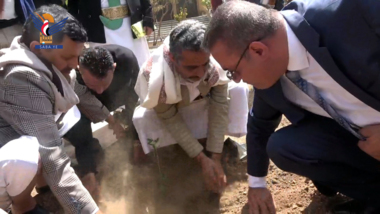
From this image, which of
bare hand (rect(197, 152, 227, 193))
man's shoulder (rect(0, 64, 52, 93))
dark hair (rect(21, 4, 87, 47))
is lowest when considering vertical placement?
bare hand (rect(197, 152, 227, 193))

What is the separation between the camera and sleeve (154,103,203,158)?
258cm

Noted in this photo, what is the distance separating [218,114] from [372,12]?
4.54ft

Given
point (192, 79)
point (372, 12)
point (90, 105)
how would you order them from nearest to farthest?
point (372, 12)
point (192, 79)
point (90, 105)

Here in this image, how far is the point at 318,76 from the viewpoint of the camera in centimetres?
168

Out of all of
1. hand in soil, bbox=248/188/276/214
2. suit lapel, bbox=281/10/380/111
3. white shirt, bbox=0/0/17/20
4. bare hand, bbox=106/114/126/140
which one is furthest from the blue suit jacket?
white shirt, bbox=0/0/17/20

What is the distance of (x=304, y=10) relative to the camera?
1.73 meters

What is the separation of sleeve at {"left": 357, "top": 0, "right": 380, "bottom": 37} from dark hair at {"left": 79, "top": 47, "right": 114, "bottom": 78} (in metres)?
1.79

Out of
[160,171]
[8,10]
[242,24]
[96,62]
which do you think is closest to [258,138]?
[242,24]

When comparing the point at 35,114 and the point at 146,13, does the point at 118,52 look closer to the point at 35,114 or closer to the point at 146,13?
the point at 146,13

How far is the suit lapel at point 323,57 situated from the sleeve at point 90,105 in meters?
1.78

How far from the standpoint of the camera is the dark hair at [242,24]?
1.60m

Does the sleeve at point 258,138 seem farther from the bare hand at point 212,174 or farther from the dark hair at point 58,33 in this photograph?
the dark hair at point 58,33

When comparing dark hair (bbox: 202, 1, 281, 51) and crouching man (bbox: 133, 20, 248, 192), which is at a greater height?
dark hair (bbox: 202, 1, 281, 51)

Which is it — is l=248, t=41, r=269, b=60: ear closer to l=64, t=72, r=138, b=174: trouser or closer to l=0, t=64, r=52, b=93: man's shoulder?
l=0, t=64, r=52, b=93: man's shoulder
